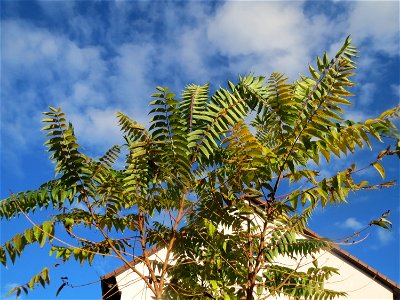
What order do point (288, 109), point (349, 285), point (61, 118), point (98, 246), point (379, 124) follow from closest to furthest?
1. point (379, 124)
2. point (288, 109)
3. point (61, 118)
4. point (98, 246)
5. point (349, 285)

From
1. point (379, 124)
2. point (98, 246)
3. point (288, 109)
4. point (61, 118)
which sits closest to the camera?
point (379, 124)

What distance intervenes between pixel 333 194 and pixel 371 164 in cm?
47

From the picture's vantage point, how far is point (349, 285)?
15516mm

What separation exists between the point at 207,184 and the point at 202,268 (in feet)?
3.27

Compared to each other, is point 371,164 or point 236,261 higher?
point 371,164

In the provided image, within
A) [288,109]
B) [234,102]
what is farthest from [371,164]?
[234,102]

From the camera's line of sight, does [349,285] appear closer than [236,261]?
No

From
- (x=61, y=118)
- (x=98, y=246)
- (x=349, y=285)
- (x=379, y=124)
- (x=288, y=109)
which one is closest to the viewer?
(x=379, y=124)

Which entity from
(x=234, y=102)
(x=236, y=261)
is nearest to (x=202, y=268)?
(x=236, y=261)

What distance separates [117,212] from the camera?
18.6 feet

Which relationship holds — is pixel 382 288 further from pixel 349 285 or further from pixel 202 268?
pixel 202 268

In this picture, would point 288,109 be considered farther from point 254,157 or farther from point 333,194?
point 333,194

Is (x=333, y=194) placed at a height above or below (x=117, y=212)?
below

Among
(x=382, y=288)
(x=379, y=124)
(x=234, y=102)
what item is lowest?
(x=379, y=124)
